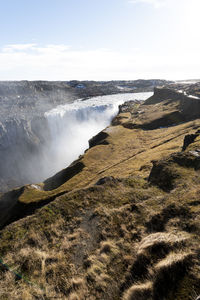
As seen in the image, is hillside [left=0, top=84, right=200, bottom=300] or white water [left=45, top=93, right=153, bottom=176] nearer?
hillside [left=0, top=84, right=200, bottom=300]

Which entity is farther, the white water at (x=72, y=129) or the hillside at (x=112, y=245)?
the white water at (x=72, y=129)

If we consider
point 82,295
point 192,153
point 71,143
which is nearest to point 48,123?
point 71,143

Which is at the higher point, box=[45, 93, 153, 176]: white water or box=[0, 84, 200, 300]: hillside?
box=[0, 84, 200, 300]: hillside

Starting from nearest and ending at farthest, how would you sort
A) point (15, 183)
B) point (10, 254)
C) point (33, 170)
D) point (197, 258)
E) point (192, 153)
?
point (197, 258)
point (10, 254)
point (192, 153)
point (15, 183)
point (33, 170)

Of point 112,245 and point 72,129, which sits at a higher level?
point 112,245

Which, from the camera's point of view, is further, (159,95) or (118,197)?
(159,95)

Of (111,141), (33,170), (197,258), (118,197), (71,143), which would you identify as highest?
(197,258)

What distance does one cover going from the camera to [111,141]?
67625 millimetres

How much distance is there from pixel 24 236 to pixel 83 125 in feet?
509

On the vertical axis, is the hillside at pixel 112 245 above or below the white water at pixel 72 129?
above

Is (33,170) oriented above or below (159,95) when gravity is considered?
below

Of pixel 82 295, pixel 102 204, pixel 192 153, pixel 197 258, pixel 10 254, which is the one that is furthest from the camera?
pixel 192 153

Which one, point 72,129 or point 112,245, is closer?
point 112,245

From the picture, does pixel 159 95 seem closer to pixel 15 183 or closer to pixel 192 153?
pixel 15 183
